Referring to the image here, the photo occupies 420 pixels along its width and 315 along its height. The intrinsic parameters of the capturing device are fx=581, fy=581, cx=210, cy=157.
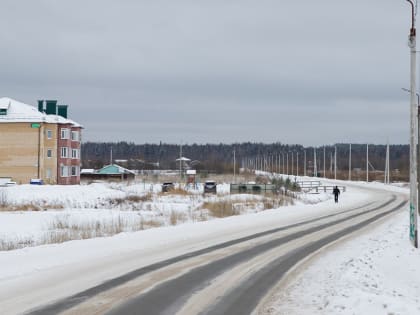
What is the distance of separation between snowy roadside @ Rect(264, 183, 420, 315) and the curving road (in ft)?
1.64

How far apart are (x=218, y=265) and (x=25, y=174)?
59914 mm

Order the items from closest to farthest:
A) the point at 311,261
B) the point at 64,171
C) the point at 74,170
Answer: the point at 311,261, the point at 64,171, the point at 74,170

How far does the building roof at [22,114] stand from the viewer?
69688 millimetres

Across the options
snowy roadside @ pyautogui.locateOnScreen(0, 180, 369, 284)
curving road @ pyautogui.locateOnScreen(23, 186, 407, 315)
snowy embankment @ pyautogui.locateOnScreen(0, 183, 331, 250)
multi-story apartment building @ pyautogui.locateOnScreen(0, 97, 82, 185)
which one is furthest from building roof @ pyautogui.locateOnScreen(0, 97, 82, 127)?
curving road @ pyautogui.locateOnScreen(23, 186, 407, 315)

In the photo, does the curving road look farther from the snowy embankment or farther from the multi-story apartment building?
the multi-story apartment building

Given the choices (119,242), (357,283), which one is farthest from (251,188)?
(357,283)

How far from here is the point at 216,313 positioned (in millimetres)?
8820

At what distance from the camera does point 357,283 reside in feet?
36.4

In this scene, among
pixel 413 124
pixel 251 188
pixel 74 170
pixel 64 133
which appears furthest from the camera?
pixel 74 170

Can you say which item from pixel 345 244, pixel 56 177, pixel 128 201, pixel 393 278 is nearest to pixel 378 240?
pixel 345 244

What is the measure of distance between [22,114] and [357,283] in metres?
65.3

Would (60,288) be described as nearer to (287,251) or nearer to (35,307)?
(35,307)

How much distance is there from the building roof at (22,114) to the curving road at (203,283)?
54897mm

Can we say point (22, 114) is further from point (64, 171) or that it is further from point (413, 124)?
point (413, 124)
